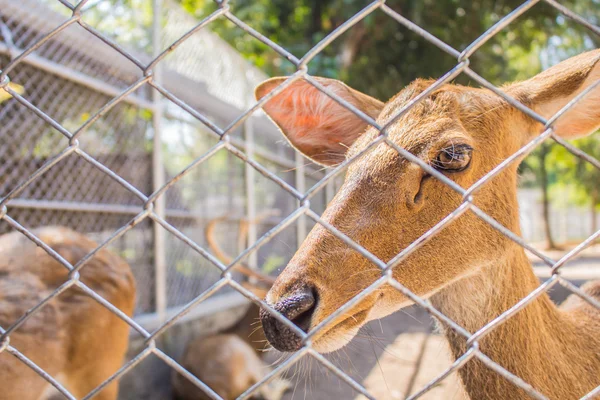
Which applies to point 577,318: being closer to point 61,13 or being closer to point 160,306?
point 160,306

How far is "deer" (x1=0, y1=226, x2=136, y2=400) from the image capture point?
10.2 feet

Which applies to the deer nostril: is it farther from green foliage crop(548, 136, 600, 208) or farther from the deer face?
green foliage crop(548, 136, 600, 208)

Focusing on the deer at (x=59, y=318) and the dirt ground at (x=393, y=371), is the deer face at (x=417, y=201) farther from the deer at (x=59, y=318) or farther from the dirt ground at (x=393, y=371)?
the dirt ground at (x=393, y=371)

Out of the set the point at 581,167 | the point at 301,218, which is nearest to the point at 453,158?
the point at 301,218

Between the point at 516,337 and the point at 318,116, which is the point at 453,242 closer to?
the point at 516,337

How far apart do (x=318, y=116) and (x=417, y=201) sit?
788mm

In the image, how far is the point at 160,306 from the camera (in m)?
5.43

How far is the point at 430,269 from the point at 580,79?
0.82m

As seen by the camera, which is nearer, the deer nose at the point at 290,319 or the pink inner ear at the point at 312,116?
the deer nose at the point at 290,319

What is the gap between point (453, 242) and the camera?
196 centimetres

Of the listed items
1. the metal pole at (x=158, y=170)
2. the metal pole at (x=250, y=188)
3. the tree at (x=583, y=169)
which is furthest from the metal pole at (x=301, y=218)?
the tree at (x=583, y=169)

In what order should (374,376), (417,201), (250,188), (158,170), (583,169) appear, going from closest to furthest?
1. (417,201)
2. (158,170)
3. (374,376)
4. (250,188)
5. (583,169)

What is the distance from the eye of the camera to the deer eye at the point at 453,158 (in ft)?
6.24

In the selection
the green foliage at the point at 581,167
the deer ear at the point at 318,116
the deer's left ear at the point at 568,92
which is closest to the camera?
the deer's left ear at the point at 568,92
